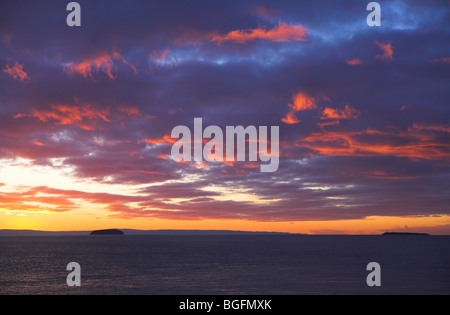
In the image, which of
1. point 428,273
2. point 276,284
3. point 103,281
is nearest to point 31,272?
point 103,281

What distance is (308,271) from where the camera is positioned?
75250 mm

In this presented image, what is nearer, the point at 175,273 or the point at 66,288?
the point at 66,288

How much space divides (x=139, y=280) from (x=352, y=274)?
38.6 metres

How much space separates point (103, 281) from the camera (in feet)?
199
